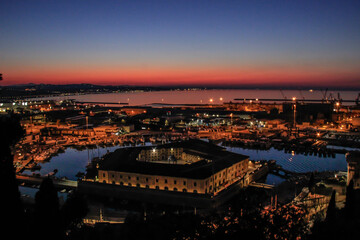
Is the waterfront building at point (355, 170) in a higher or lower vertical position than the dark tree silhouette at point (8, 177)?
lower

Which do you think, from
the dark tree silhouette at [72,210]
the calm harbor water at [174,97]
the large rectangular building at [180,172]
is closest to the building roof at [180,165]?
the large rectangular building at [180,172]

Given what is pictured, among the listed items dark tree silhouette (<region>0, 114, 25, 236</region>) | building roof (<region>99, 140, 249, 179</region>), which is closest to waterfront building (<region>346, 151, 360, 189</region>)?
building roof (<region>99, 140, 249, 179</region>)

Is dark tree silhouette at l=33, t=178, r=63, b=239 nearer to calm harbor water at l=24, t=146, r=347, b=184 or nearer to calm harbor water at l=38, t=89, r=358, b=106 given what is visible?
calm harbor water at l=24, t=146, r=347, b=184

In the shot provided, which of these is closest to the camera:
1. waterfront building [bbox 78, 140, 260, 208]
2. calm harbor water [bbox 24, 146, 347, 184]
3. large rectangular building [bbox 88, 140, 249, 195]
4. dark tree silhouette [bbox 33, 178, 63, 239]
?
dark tree silhouette [bbox 33, 178, 63, 239]

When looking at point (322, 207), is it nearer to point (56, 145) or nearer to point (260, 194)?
point (260, 194)

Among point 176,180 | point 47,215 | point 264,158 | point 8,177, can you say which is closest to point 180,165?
point 176,180

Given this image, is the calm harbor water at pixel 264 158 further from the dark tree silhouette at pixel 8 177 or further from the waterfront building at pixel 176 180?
the dark tree silhouette at pixel 8 177

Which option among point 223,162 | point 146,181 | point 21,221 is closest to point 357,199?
point 223,162
